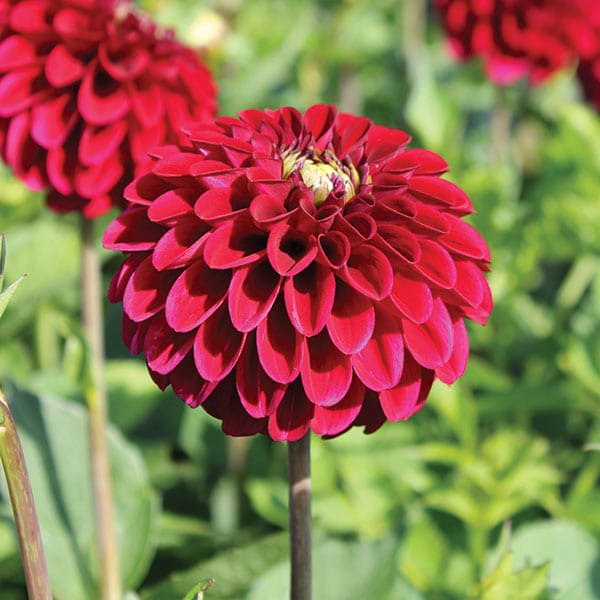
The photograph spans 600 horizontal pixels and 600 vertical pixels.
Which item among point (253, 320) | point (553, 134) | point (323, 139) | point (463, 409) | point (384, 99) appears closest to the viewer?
point (253, 320)

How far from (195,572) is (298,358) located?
1.49 feet

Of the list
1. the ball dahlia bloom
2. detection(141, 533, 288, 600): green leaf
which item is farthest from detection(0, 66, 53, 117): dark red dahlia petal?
detection(141, 533, 288, 600): green leaf

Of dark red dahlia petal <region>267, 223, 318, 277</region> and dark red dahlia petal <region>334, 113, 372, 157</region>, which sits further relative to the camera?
dark red dahlia petal <region>334, 113, 372, 157</region>

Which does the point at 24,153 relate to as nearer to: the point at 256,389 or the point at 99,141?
the point at 99,141

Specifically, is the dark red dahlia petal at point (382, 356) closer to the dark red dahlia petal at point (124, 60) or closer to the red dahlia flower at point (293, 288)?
the red dahlia flower at point (293, 288)

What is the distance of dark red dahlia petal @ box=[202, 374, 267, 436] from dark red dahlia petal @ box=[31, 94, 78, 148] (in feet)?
1.10

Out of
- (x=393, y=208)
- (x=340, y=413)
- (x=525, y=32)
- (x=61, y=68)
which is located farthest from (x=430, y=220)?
(x=525, y=32)

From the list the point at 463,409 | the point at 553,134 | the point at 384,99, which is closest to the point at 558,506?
the point at 463,409

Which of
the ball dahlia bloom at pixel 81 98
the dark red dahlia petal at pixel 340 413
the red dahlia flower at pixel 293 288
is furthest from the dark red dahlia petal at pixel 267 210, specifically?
the ball dahlia bloom at pixel 81 98

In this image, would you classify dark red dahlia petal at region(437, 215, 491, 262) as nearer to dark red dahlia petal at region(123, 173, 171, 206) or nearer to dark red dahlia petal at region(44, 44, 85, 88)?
dark red dahlia petal at region(123, 173, 171, 206)

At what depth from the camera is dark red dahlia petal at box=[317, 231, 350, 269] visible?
1.77 ft

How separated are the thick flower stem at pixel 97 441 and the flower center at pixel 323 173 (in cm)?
33

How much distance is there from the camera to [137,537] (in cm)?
96

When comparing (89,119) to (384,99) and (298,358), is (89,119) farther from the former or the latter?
(384,99)
